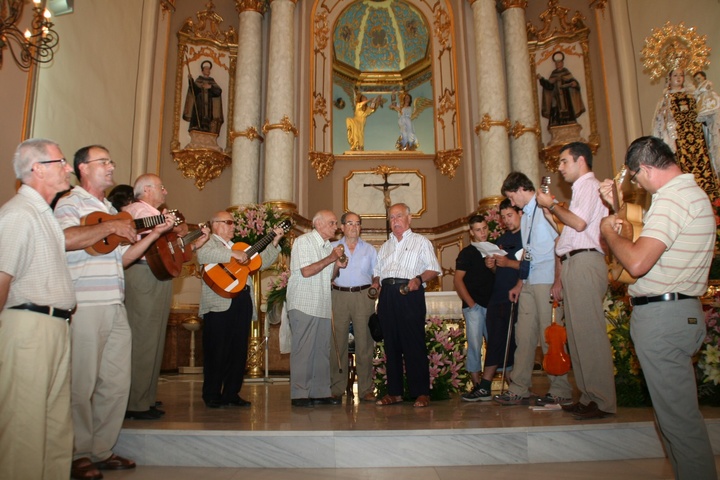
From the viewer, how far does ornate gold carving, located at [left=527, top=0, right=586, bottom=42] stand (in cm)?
1065

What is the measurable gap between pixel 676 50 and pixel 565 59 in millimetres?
3032

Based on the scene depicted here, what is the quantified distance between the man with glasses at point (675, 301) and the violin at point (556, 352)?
1.49 metres

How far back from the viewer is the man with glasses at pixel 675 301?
2.29 metres

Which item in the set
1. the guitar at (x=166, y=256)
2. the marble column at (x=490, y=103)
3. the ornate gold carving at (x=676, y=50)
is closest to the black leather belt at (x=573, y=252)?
the guitar at (x=166, y=256)

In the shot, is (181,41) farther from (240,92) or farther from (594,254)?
(594,254)

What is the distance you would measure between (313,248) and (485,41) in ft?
23.1

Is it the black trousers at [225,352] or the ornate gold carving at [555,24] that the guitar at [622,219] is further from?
the ornate gold carving at [555,24]

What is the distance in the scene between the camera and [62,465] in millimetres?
2455

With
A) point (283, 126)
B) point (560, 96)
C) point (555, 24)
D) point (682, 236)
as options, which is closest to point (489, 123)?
point (560, 96)

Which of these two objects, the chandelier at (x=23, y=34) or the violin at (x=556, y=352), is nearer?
the violin at (x=556, y=352)

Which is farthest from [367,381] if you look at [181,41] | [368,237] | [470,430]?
[181,41]

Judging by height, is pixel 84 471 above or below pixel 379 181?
below

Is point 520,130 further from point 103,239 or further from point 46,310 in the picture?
point 46,310

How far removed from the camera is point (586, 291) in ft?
11.8
